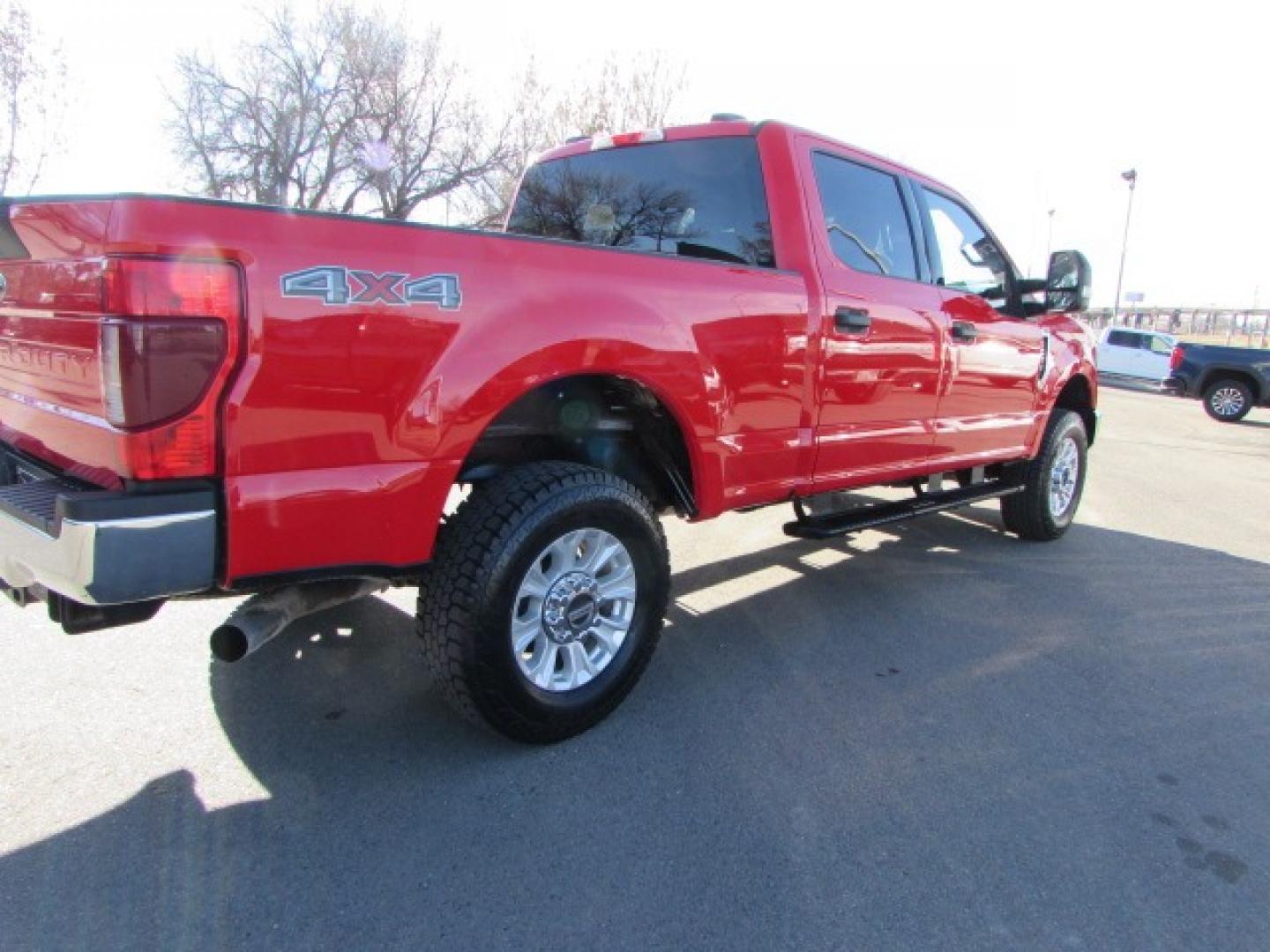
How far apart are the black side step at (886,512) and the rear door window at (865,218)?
1.17 metres

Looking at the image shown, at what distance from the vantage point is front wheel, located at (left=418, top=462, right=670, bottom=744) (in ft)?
8.35

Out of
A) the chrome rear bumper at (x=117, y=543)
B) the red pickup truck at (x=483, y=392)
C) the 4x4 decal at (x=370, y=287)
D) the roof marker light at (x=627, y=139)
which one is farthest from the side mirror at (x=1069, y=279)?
the chrome rear bumper at (x=117, y=543)

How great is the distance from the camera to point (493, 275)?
7.84 feet

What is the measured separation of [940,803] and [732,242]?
2.25 meters

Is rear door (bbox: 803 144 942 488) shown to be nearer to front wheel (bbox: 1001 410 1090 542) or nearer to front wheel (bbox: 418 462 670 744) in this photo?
front wheel (bbox: 418 462 670 744)

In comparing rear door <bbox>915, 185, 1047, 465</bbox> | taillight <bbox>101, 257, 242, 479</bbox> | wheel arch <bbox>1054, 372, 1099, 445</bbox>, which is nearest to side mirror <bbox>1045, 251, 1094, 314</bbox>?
rear door <bbox>915, 185, 1047, 465</bbox>

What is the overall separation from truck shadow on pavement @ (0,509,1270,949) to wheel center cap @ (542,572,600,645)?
389 mm

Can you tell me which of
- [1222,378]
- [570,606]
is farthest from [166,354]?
[1222,378]

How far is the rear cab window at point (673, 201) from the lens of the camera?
350cm

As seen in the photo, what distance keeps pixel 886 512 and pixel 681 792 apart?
2176 mm

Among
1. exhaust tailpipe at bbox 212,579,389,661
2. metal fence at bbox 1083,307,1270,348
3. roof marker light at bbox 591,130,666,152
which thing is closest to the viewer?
exhaust tailpipe at bbox 212,579,389,661

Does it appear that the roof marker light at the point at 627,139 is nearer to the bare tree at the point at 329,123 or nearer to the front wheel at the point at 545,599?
the front wheel at the point at 545,599

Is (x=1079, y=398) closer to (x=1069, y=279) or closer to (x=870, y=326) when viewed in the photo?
(x=1069, y=279)

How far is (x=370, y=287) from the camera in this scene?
2.13 meters
